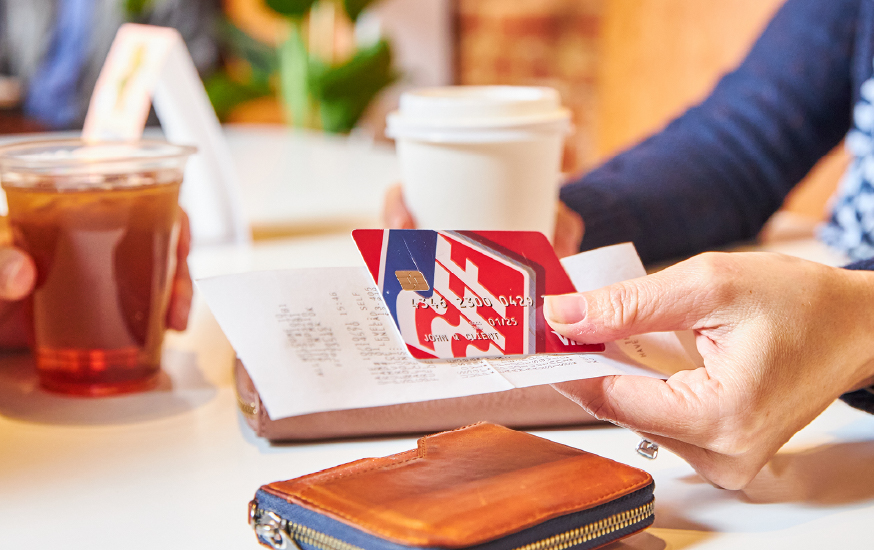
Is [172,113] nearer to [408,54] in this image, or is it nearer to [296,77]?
[296,77]

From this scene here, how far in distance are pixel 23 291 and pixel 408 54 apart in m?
3.34

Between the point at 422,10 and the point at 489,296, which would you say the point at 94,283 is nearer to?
the point at 489,296

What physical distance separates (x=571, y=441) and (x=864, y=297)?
0.19 meters

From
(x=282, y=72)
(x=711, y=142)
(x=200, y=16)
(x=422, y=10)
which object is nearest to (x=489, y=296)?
(x=711, y=142)

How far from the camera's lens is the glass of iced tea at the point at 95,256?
546mm

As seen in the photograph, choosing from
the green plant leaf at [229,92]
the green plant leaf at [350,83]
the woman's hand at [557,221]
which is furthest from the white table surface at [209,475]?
the green plant leaf at [229,92]

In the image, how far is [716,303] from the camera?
424 mm

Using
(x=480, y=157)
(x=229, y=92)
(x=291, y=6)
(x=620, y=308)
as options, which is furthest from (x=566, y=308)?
(x=229, y=92)

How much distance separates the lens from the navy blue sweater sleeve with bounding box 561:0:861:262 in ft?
3.34

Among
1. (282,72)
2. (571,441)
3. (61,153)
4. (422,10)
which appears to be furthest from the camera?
(422,10)

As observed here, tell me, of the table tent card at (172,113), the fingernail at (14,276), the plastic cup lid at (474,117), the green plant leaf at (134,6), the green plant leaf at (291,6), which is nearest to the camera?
the fingernail at (14,276)

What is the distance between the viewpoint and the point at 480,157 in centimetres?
68

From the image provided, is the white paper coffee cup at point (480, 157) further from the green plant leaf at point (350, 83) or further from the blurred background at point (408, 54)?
the green plant leaf at point (350, 83)

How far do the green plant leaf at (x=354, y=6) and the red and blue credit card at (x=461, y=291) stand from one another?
283cm
